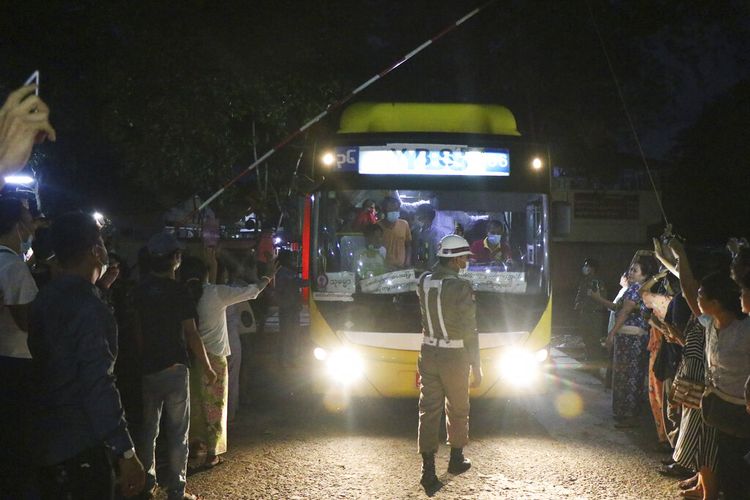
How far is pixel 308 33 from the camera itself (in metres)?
14.6

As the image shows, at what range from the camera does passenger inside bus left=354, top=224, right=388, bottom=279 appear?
7277 mm

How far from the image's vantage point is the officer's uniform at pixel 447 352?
18.4 feet

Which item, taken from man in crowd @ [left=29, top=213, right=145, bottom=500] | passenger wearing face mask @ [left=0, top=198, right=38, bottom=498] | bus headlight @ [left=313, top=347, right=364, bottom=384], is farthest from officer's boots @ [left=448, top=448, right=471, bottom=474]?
man in crowd @ [left=29, top=213, right=145, bottom=500]

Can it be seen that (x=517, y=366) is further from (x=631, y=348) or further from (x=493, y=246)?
(x=493, y=246)

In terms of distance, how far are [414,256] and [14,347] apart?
414 cm

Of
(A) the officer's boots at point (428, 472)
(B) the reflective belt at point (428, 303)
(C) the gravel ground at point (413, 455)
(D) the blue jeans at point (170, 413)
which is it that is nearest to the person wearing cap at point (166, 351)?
(D) the blue jeans at point (170, 413)

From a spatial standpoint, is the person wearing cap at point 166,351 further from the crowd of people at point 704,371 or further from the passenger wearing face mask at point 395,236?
the crowd of people at point 704,371

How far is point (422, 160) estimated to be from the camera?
23.7 ft

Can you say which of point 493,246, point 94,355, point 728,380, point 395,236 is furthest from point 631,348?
point 94,355

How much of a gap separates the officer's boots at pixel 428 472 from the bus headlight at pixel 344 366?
5.47 feet

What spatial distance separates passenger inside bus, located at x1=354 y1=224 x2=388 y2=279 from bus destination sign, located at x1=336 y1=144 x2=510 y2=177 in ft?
2.05

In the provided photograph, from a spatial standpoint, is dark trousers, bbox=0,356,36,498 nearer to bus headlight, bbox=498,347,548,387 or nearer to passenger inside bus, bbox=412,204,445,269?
passenger inside bus, bbox=412,204,445,269

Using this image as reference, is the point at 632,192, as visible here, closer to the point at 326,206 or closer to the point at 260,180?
the point at 260,180

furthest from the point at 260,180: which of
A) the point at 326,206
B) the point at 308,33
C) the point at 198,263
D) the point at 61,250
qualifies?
the point at 61,250
